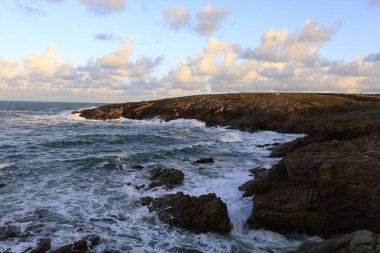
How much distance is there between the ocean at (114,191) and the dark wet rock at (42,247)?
0.32m

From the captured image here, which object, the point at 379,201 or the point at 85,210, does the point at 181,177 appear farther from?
the point at 379,201

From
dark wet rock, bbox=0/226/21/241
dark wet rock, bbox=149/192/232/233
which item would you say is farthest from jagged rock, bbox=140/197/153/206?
dark wet rock, bbox=0/226/21/241

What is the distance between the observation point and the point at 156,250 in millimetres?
15391

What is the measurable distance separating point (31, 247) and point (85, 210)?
15.1 feet

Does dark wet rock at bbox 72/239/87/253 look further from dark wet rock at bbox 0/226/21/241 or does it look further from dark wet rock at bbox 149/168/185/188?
dark wet rock at bbox 149/168/185/188

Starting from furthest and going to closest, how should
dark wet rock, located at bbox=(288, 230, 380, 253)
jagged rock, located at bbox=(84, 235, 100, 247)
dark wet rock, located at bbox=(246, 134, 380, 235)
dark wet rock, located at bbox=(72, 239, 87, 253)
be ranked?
dark wet rock, located at bbox=(246, 134, 380, 235) < jagged rock, located at bbox=(84, 235, 100, 247) < dark wet rock, located at bbox=(72, 239, 87, 253) < dark wet rock, located at bbox=(288, 230, 380, 253)

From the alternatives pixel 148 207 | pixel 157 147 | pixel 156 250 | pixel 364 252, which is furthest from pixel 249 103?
pixel 364 252

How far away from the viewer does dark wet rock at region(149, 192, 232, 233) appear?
55.8 ft

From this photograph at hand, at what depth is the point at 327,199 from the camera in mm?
16875

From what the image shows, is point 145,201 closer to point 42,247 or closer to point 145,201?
point 145,201

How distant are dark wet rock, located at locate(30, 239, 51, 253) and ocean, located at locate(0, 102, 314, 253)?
32cm

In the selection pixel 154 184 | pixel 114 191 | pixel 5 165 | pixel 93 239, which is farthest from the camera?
pixel 5 165

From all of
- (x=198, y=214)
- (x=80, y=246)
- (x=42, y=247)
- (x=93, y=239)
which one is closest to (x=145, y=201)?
(x=198, y=214)

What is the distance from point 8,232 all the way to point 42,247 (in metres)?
2.47
